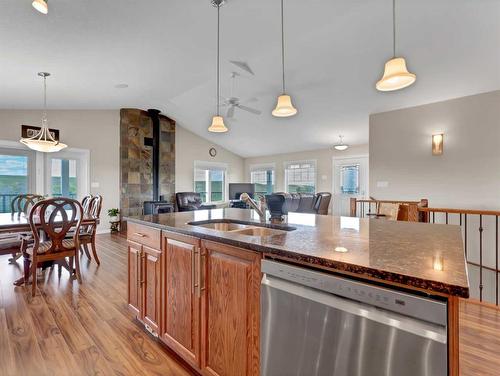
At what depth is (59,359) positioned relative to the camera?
1.79m

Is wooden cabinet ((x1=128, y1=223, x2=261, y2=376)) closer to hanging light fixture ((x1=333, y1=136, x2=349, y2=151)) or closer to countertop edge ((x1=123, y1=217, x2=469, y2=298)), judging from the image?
countertop edge ((x1=123, y1=217, x2=469, y2=298))

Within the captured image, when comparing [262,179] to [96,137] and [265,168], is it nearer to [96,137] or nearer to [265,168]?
[265,168]

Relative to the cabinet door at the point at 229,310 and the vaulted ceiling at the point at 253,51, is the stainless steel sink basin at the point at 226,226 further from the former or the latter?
the vaulted ceiling at the point at 253,51

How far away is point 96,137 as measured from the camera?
20.9ft

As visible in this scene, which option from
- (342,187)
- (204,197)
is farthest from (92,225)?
(342,187)

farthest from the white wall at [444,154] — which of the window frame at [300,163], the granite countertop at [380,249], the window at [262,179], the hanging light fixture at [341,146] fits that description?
the window at [262,179]

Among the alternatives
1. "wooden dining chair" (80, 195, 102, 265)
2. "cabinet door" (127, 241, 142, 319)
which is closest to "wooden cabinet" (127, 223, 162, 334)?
"cabinet door" (127, 241, 142, 319)

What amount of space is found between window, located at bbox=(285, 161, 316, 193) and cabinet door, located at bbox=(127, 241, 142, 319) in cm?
656

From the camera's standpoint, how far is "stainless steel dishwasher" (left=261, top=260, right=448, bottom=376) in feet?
2.53

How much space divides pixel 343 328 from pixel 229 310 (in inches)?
25.0

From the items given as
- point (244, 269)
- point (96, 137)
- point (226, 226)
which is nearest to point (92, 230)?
point (226, 226)

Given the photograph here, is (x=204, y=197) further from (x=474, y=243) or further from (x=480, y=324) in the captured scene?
(x=480, y=324)

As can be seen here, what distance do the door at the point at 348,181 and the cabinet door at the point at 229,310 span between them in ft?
21.0

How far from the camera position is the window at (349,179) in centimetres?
721
